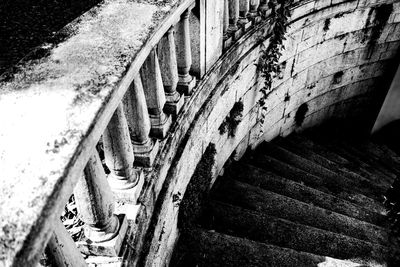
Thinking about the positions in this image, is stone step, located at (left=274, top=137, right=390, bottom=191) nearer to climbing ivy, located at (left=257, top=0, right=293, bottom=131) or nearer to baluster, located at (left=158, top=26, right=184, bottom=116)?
climbing ivy, located at (left=257, top=0, right=293, bottom=131)

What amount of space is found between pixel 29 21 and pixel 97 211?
3664 mm

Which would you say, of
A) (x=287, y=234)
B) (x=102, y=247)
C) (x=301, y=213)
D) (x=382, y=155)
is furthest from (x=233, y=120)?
(x=382, y=155)

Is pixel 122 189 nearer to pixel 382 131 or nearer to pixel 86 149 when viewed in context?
pixel 86 149

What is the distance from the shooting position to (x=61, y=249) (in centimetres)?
152

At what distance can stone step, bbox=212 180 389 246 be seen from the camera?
4480 millimetres

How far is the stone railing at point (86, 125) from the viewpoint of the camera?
1.20 metres

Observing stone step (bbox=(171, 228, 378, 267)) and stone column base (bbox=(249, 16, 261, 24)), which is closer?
stone step (bbox=(171, 228, 378, 267))

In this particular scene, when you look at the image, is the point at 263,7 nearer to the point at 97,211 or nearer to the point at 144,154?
the point at 144,154

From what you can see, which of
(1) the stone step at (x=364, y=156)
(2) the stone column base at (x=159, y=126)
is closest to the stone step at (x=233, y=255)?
(2) the stone column base at (x=159, y=126)

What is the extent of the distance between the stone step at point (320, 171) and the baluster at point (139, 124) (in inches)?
160

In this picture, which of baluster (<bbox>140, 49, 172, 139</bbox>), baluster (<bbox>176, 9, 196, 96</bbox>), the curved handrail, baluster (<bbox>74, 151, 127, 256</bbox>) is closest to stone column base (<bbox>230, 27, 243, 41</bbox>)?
baluster (<bbox>176, 9, 196, 96</bbox>)

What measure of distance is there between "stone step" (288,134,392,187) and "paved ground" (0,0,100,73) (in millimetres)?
4830

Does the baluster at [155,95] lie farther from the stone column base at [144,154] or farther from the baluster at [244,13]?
the baluster at [244,13]

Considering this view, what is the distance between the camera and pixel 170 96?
9.20ft
